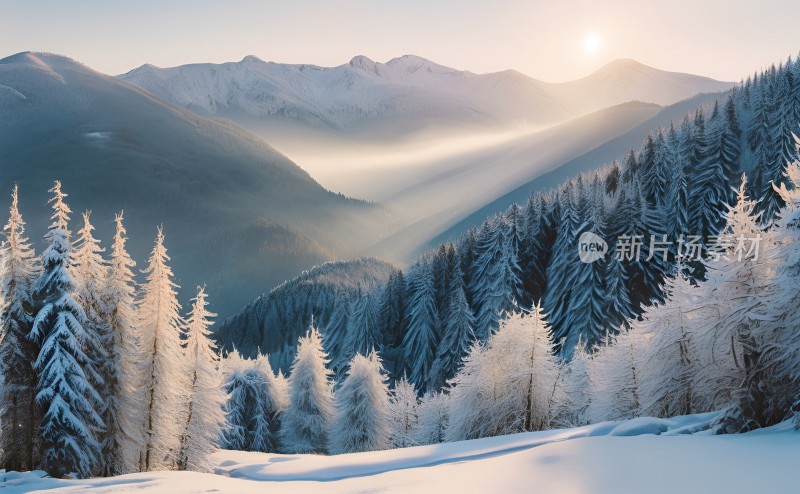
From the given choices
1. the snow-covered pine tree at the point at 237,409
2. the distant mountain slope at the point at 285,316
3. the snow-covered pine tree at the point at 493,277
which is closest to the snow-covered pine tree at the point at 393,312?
the snow-covered pine tree at the point at 493,277

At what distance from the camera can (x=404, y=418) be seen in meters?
67.5

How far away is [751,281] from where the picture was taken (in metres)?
23.1

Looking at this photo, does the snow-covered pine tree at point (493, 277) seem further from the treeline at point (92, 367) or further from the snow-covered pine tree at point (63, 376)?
the snow-covered pine tree at point (63, 376)

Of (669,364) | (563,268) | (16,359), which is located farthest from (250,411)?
(563,268)

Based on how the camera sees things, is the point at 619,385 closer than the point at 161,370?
No

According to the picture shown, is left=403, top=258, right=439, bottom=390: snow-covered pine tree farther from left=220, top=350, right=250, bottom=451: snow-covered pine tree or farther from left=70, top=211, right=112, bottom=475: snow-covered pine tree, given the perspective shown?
left=70, top=211, right=112, bottom=475: snow-covered pine tree

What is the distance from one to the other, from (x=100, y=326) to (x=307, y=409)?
37367mm

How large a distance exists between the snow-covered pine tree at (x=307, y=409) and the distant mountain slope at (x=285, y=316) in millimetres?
87202

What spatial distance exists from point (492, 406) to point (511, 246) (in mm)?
72981

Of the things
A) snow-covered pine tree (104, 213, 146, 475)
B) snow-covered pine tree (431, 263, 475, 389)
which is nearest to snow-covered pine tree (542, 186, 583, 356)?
snow-covered pine tree (431, 263, 475, 389)

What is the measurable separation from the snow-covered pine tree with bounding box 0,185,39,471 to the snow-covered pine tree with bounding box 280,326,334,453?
37.0 meters

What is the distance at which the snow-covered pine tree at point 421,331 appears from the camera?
115m

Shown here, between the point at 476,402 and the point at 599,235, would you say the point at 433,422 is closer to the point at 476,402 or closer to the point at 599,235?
the point at 476,402

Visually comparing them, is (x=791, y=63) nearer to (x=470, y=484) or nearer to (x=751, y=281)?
(x=751, y=281)
